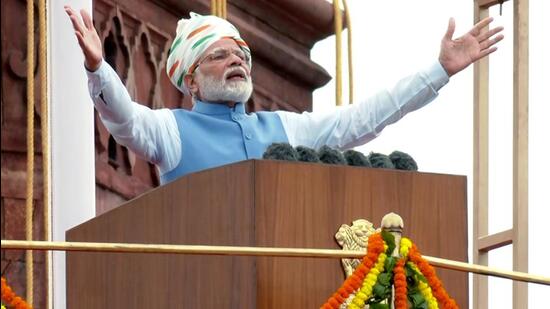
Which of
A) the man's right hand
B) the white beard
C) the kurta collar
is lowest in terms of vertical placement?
the kurta collar

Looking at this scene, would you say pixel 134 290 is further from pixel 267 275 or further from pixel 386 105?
pixel 386 105

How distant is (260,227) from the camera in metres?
5.35

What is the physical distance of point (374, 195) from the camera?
5.56 m

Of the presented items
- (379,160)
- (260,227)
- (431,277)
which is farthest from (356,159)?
(431,277)

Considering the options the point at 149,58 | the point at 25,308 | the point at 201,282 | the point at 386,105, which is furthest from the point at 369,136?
the point at 149,58

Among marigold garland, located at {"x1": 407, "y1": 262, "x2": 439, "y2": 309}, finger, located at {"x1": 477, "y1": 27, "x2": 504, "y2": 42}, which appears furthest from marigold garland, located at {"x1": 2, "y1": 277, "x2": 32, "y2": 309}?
finger, located at {"x1": 477, "y1": 27, "x2": 504, "y2": 42}

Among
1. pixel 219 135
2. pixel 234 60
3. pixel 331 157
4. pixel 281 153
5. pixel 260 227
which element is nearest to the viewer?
pixel 260 227

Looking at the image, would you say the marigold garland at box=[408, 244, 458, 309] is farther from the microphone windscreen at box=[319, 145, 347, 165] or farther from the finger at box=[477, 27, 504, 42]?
the finger at box=[477, 27, 504, 42]

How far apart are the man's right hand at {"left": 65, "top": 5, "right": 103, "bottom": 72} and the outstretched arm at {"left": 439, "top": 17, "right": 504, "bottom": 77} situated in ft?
3.35

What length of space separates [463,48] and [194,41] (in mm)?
738

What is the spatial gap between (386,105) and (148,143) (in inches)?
27.4

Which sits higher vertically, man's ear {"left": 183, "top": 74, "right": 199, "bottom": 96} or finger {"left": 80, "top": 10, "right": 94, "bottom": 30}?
finger {"left": 80, "top": 10, "right": 94, "bottom": 30}

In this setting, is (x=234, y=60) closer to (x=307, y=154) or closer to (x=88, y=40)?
(x=88, y=40)

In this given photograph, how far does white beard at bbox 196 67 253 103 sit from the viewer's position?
20.4 ft
